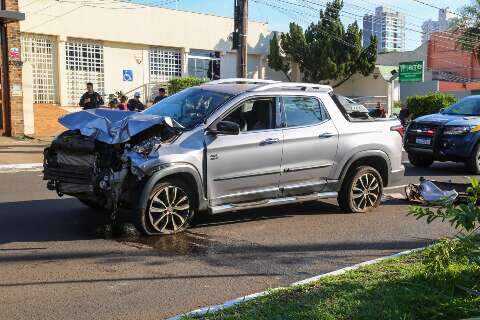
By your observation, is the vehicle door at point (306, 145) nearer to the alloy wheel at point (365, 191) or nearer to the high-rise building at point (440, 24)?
the alloy wheel at point (365, 191)

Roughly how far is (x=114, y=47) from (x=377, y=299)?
27050mm

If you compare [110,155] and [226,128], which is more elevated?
[226,128]

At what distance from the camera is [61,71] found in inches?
1077

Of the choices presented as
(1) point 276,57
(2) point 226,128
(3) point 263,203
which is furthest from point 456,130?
(1) point 276,57

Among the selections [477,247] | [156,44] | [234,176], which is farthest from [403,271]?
[156,44]

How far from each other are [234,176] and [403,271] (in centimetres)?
256

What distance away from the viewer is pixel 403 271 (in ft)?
17.0

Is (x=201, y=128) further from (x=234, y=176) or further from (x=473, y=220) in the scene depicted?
(x=473, y=220)

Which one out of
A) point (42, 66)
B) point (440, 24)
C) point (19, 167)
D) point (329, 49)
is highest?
point (440, 24)

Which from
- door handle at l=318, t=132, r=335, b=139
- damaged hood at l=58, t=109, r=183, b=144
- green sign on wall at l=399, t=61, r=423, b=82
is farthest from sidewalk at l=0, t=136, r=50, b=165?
green sign on wall at l=399, t=61, r=423, b=82

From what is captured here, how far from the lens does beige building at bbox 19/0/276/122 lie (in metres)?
Answer: 27.0

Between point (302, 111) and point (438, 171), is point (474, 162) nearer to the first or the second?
point (438, 171)

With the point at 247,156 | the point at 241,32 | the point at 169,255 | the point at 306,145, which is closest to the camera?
the point at 169,255

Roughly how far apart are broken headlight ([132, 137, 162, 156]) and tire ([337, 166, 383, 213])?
115 inches
